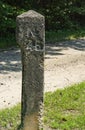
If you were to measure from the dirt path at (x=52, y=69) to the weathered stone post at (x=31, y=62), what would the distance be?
1620 millimetres

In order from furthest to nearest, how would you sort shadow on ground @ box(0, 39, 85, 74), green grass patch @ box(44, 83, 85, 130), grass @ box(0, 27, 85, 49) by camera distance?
1. grass @ box(0, 27, 85, 49)
2. shadow on ground @ box(0, 39, 85, 74)
3. green grass patch @ box(44, 83, 85, 130)

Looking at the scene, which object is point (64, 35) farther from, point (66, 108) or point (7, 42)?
point (66, 108)

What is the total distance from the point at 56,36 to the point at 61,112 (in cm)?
683

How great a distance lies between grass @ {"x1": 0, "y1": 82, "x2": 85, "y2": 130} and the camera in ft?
19.5

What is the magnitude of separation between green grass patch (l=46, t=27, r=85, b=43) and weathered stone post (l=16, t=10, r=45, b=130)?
7.43m

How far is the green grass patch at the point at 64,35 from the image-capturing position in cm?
1287

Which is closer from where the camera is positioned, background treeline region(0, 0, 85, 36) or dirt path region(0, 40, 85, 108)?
dirt path region(0, 40, 85, 108)

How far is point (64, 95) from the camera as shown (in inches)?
281

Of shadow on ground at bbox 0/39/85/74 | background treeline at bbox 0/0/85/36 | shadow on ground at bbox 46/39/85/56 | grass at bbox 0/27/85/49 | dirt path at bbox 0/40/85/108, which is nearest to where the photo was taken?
dirt path at bbox 0/40/85/108

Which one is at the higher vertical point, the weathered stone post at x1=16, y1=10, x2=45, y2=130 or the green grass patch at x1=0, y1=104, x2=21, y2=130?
the weathered stone post at x1=16, y1=10, x2=45, y2=130

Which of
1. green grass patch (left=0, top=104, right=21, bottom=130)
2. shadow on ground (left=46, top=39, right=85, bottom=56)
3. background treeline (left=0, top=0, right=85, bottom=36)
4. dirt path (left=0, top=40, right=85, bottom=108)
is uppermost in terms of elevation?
background treeline (left=0, top=0, right=85, bottom=36)

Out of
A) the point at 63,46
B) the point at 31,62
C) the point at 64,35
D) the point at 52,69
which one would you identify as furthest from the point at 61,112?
the point at 64,35

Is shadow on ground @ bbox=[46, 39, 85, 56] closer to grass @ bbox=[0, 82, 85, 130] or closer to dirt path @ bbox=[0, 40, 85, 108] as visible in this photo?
dirt path @ bbox=[0, 40, 85, 108]

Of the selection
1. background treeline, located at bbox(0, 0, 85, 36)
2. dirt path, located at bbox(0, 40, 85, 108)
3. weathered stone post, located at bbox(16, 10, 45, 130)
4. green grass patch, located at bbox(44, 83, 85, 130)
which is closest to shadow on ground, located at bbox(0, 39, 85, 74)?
dirt path, located at bbox(0, 40, 85, 108)
